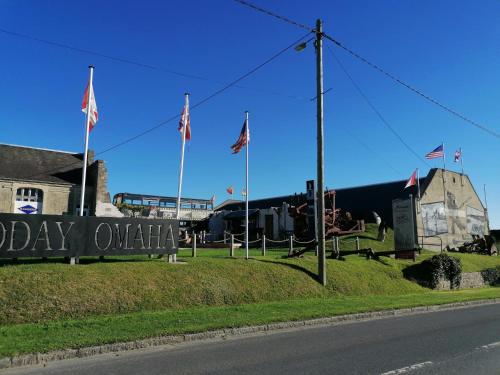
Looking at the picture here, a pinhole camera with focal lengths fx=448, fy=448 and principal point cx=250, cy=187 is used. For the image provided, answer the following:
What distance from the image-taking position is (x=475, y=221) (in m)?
46.9

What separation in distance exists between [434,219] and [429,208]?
1.23 meters

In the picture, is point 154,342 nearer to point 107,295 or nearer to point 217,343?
point 217,343

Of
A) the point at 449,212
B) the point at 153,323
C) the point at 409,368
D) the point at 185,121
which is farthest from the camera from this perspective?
the point at 449,212

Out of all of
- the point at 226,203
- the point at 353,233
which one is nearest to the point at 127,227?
the point at 353,233

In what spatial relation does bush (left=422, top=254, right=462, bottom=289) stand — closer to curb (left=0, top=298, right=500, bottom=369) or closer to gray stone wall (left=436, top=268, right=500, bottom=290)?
gray stone wall (left=436, top=268, right=500, bottom=290)

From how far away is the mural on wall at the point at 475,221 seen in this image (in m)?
45.8

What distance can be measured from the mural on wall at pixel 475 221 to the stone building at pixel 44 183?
3588 centimetres

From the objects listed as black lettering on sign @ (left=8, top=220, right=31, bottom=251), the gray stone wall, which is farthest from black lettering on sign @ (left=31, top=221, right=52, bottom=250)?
the gray stone wall

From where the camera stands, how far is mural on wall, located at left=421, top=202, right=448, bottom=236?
39156 millimetres

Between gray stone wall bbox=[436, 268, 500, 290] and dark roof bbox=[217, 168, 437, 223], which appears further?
dark roof bbox=[217, 168, 437, 223]

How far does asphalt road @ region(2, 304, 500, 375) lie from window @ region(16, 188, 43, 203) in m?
34.7

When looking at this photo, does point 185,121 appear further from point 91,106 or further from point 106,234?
point 106,234

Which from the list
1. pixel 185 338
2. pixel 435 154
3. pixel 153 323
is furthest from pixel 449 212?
pixel 185 338

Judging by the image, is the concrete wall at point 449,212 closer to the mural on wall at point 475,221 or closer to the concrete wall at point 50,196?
the mural on wall at point 475,221
